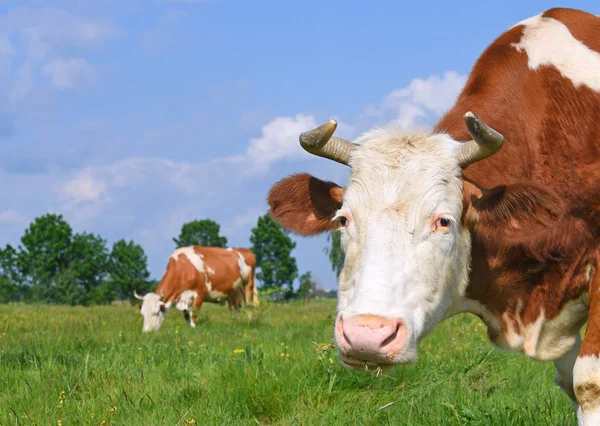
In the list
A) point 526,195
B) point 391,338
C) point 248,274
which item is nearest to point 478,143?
point 526,195

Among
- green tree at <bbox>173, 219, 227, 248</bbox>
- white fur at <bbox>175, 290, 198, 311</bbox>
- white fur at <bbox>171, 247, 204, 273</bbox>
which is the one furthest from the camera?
green tree at <bbox>173, 219, 227, 248</bbox>

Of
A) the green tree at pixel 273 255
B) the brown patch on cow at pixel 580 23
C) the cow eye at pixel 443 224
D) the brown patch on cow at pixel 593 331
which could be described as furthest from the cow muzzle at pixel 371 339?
the green tree at pixel 273 255

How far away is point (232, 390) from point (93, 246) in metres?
69.0

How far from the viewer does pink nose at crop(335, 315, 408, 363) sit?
133 inches

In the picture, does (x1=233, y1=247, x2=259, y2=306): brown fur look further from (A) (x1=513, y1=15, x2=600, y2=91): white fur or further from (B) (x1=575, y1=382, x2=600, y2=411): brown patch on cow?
(B) (x1=575, y1=382, x2=600, y2=411): brown patch on cow

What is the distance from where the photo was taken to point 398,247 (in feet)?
12.3

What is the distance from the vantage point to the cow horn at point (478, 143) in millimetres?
4016

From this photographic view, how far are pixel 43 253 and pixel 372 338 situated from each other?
7019 cm

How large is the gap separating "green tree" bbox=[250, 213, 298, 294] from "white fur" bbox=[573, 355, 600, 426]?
74.8 m

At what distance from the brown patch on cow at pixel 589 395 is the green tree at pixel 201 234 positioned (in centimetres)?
7502

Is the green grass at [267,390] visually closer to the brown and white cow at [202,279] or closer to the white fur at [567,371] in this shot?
the white fur at [567,371]

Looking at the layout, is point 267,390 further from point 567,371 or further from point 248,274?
A: point 248,274

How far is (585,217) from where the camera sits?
178 inches

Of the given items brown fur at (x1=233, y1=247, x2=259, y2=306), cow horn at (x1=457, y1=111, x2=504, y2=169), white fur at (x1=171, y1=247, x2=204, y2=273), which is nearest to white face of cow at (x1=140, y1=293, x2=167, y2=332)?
white fur at (x1=171, y1=247, x2=204, y2=273)
